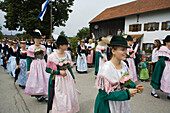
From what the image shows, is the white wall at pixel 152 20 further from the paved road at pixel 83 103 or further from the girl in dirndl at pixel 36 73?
the girl in dirndl at pixel 36 73

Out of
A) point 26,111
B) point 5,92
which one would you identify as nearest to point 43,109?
point 26,111

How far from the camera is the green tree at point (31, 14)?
20.3 m

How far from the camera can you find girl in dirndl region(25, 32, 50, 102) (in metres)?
4.02

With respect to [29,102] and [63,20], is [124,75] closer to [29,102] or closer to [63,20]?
[29,102]

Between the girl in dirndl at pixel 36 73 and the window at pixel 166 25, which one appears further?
the window at pixel 166 25

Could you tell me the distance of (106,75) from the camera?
1.71 metres

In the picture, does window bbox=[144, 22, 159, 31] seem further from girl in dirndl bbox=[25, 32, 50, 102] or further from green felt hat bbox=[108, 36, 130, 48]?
green felt hat bbox=[108, 36, 130, 48]

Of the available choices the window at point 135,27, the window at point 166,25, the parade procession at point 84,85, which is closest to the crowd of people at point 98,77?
the parade procession at point 84,85

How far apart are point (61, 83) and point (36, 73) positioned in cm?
159

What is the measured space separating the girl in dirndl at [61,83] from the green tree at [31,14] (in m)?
19.2

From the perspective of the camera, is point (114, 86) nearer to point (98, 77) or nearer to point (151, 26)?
point (98, 77)

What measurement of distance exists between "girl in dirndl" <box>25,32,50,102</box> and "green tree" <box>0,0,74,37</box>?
1783cm

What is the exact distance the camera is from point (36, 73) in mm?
4102

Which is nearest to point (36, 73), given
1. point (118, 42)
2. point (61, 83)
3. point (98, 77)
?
point (61, 83)
